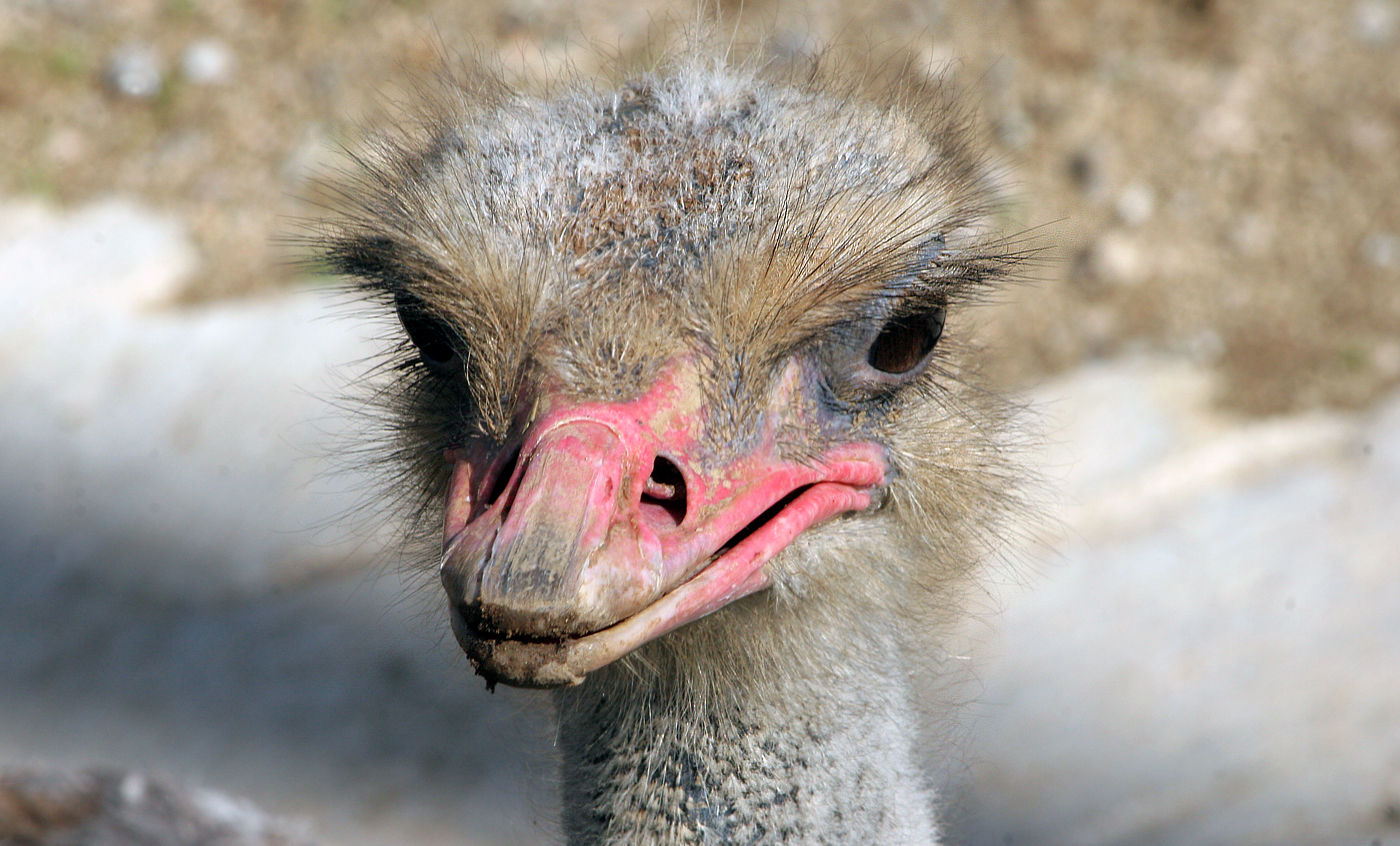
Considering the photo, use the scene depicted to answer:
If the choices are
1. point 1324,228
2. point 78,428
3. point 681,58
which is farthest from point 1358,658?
point 78,428

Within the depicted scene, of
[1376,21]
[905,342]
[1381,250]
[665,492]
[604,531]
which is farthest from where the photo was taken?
[1376,21]

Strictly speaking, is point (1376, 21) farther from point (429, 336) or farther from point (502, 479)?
point (502, 479)

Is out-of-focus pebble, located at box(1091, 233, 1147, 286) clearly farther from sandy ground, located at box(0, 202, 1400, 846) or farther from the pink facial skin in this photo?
the pink facial skin

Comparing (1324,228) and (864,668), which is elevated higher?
(1324,228)

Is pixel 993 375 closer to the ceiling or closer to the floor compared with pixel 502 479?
closer to the ceiling

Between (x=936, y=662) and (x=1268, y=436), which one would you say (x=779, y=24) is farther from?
(x=936, y=662)

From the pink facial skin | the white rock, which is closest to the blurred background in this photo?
the white rock

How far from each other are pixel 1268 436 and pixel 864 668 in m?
2.26

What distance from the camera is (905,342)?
1431 millimetres

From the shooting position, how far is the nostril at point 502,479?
1.19m

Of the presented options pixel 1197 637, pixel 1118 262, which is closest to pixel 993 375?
pixel 1197 637

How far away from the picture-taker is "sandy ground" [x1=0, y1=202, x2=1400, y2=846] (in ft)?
9.71

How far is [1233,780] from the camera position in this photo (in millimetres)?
2904

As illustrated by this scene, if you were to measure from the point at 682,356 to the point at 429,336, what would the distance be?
329 millimetres
